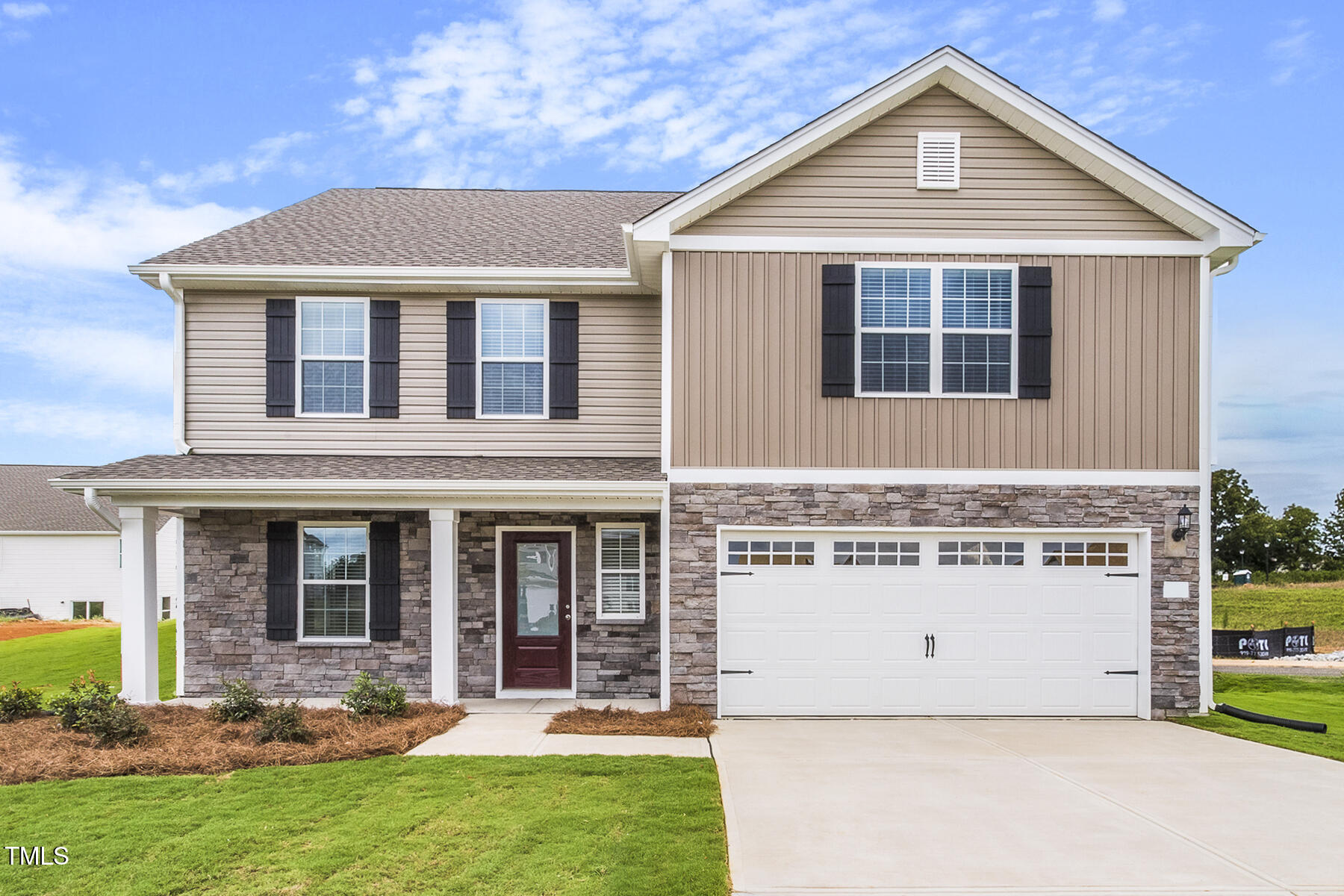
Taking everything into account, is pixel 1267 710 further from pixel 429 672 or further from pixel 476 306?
pixel 476 306

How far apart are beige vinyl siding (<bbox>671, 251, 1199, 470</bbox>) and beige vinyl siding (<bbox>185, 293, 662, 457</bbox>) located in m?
1.56

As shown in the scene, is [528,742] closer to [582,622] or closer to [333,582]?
[582,622]

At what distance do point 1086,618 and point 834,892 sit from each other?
20.3 ft

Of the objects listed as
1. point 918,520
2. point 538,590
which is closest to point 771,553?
point 918,520

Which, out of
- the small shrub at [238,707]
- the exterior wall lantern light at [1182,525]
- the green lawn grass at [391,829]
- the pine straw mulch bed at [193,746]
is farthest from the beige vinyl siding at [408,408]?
the exterior wall lantern light at [1182,525]

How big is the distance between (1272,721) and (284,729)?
10523 mm

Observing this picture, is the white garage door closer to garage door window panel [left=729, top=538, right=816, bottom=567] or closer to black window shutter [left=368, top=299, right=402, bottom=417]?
garage door window panel [left=729, top=538, right=816, bottom=567]

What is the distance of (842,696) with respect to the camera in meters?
9.44

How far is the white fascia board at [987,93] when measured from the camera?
30.5 feet

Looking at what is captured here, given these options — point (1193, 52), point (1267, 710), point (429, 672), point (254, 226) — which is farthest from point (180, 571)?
point (1193, 52)

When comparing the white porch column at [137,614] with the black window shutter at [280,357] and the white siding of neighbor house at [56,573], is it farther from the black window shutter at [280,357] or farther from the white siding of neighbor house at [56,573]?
the white siding of neighbor house at [56,573]

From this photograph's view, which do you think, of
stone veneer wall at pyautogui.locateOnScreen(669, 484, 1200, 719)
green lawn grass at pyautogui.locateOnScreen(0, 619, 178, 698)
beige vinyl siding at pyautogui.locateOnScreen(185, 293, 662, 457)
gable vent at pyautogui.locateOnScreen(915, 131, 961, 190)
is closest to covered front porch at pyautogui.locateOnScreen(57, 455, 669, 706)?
beige vinyl siding at pyautogui.locateOnScreen(185, 293, 662, 457)

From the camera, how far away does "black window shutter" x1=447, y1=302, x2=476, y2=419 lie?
10719mm

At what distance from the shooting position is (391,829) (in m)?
5.67
